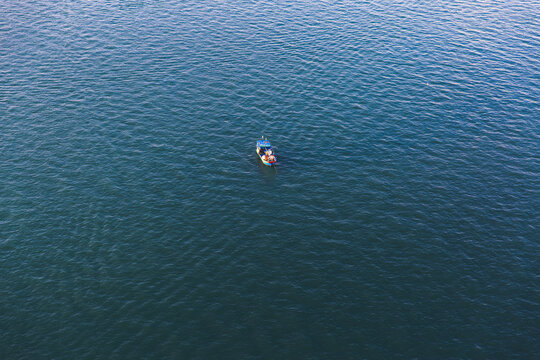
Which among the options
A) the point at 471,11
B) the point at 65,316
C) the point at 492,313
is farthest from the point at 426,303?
the point at 471,11

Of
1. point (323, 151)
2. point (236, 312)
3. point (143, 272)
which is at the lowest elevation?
point (236, 312)

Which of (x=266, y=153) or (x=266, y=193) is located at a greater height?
(x=266, y=153)

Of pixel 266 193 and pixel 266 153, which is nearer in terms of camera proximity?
pixel 266 193

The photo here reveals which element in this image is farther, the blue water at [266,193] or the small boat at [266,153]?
the small boat at [266,153]

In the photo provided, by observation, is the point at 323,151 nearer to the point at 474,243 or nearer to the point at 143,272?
the point at 474,243
